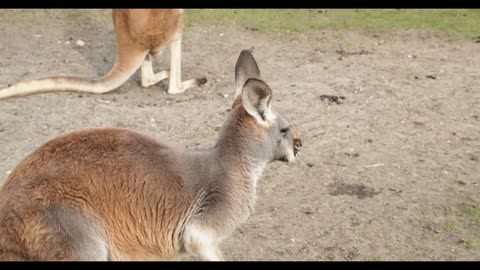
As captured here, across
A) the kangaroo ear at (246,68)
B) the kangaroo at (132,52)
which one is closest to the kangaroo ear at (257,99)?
the kangaroo ear at (246,68)

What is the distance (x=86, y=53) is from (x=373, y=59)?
10.5 ft

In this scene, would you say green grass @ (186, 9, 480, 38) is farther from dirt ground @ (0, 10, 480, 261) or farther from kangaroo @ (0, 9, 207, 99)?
kangaroo @ (0, 9, 207, 99)

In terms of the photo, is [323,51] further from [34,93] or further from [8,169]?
[8,169]

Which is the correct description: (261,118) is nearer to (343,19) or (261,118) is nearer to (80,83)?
(80,83)

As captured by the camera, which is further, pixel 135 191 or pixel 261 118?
pixel 261 118

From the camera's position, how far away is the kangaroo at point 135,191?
10.2 feet

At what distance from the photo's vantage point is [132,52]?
676 centimetres

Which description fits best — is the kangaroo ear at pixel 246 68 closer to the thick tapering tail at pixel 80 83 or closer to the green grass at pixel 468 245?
the green grass at pixel 468 245

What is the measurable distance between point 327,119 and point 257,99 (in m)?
2.72

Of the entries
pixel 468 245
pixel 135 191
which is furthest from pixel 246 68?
pixel 468 245

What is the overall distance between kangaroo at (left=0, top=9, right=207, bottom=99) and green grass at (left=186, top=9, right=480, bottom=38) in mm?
2309

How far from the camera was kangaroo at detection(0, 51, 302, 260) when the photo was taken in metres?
3.12

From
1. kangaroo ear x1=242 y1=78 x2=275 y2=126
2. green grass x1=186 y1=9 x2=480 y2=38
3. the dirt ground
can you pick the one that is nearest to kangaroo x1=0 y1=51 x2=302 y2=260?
kangaroo ear x1=242 y1=78 x2=275 y2=126

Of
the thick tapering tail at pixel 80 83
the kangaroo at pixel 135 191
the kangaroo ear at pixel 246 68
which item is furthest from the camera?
the thick tapering tail at pixel 80 83
